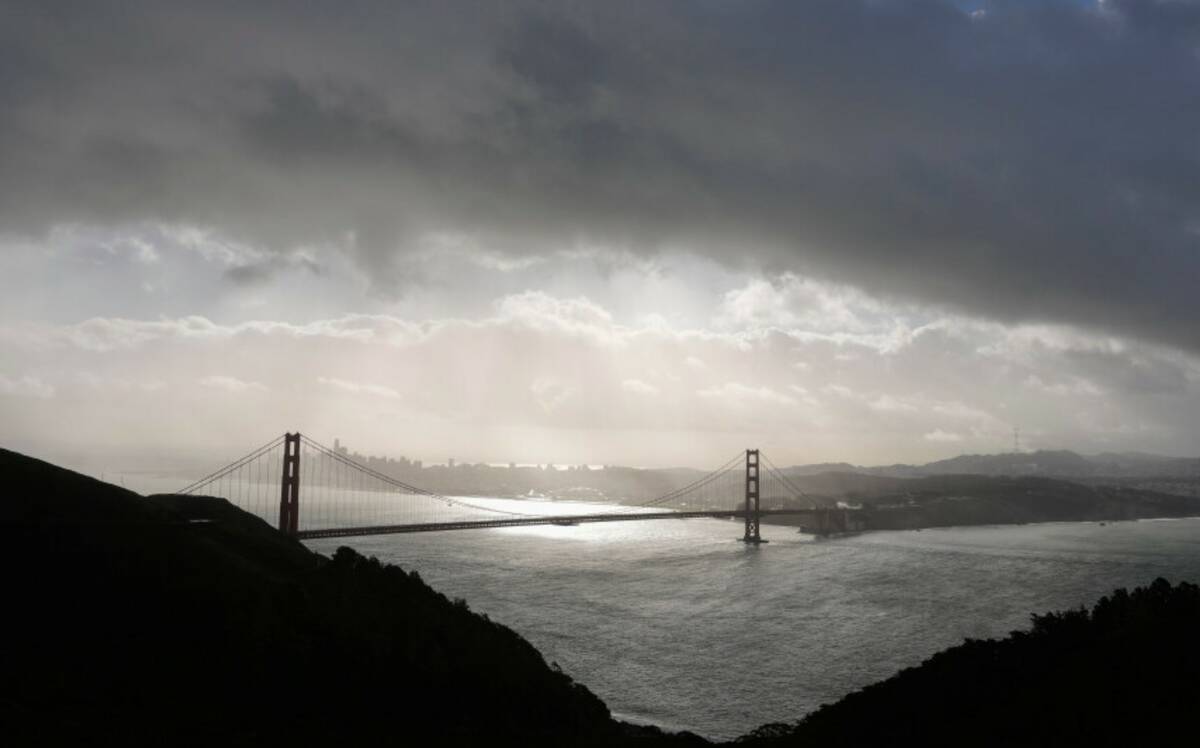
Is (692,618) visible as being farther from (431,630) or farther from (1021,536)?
(1021,536)

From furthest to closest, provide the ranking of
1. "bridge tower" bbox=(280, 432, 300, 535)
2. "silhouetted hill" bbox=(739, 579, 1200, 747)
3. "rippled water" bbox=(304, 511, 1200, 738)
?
"bridge tower" bbox=(280, 432, 300, 535) < "rippled water" bbox=(304, 511, 1200, 738) < "silhouetted hill" bbox=(739, 579, 1200, 747)

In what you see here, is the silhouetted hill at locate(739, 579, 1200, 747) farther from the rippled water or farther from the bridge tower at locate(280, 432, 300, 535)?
the bridge tower at locate(280, 432, 300, 535)

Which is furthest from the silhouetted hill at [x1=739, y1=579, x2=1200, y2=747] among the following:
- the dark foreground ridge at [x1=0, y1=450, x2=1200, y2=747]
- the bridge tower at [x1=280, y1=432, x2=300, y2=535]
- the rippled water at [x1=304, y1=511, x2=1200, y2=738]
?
the bridge tower at [x1=280, y1=432, x2=300, y2=535]

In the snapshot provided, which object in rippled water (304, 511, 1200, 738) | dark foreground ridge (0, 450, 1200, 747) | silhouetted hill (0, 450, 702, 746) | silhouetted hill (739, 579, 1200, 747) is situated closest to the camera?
silhouetted hill (0, 450, 702, 746)

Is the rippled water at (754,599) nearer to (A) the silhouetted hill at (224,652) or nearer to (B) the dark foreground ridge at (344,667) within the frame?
(B) the dark foreground ridge at (344,667)

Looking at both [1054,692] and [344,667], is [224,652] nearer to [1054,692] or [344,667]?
[344,667]

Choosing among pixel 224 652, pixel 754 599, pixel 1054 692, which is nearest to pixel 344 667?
pixel 224 652
